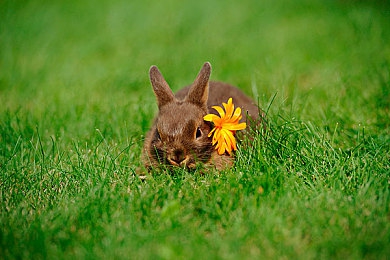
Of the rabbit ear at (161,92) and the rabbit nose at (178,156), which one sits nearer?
the rabbit nose at (178,156)

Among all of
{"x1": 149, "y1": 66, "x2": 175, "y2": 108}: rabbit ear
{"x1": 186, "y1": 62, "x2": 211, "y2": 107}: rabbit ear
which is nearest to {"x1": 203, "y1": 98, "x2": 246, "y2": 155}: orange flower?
{"x1": 186, "y1": 62, "x2": 211, "y2": 107}: rabbit ear

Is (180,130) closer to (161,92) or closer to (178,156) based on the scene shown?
(178,156)

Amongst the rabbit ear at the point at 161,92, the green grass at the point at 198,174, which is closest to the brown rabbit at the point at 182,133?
the rabbit ear at the point at 161,92

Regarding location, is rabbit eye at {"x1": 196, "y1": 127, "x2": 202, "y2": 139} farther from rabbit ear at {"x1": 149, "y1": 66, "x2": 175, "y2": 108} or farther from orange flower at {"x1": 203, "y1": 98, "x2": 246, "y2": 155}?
rabbit ear at {"x1": 149, "y1": 66, "x2": 175, "y2": 108}

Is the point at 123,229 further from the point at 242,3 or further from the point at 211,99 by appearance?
the point at 242,3

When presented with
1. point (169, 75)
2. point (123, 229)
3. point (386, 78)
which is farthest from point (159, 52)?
point (123, 229)

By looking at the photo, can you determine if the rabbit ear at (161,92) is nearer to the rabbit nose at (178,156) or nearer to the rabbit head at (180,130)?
the rabbit head at (180,130)

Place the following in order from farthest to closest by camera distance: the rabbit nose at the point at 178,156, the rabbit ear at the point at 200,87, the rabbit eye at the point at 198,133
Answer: the rabbit ear at the point at 200,87 < the rabbit eye at the point at 198,133 < the rabbit nose at the point at 178,156
